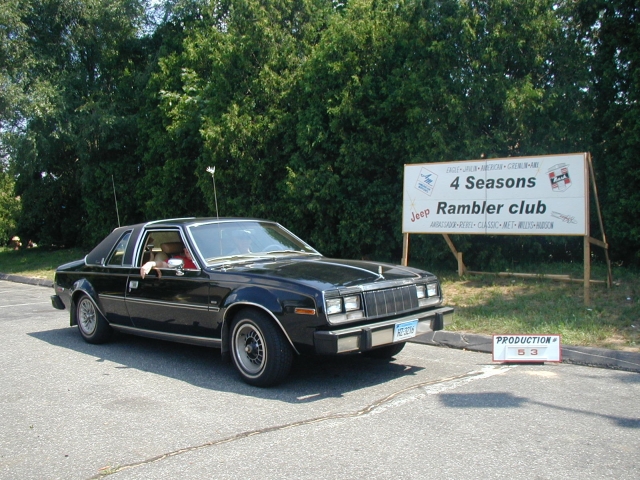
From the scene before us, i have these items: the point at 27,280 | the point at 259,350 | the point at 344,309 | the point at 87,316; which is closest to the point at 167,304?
the point at 259,350

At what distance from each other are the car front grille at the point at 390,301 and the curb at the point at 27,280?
40.7 ft

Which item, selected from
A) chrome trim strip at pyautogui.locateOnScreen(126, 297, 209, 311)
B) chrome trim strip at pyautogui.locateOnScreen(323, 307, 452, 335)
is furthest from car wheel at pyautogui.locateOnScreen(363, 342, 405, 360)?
chrome trim strip at pyautogui.locateOnScreen(126, 297, 209, 311)

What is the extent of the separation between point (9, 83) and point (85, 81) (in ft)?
10.8

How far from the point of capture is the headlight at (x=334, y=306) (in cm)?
546

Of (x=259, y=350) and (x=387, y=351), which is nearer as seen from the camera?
(x=259, y=350)

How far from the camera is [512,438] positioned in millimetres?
4457

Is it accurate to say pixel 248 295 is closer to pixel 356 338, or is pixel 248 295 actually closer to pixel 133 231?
pixel 356 338

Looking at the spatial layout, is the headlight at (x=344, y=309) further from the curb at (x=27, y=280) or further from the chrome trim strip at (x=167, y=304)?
the curb at (x=27, y=280)

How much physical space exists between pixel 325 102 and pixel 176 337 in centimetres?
817

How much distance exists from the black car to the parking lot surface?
43cm

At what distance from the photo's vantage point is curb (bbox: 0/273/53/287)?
16.1 m

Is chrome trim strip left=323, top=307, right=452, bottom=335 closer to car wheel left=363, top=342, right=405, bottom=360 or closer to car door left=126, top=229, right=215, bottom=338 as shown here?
car wheel left=363, top=342, right=405, bottom=360

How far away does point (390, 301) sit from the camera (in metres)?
5.96

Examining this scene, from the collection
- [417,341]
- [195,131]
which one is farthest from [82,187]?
[417,341]
